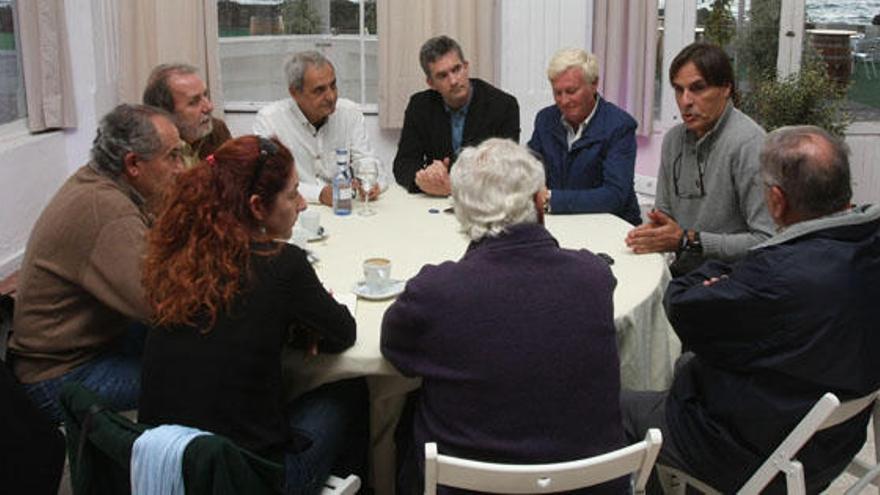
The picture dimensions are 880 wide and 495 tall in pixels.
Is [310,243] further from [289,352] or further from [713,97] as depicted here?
[713,97]

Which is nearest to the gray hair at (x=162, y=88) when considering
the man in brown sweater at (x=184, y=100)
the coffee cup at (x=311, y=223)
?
the man in brown sweater at (x=184, y=100)

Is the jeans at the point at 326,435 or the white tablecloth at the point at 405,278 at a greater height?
the white tablecloth at the point at 405,278

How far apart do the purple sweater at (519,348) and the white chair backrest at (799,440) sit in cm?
33

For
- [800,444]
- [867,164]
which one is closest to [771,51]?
[867,164]

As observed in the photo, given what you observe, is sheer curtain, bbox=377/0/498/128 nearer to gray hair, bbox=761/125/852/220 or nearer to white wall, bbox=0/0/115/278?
white wall, bbox=0/0/115/278

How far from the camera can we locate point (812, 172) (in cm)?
184

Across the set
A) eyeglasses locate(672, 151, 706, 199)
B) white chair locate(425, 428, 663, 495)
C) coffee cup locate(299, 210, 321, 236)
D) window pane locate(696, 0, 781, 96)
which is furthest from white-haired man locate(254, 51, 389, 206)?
window pane locate(696, 0, 781, 96)

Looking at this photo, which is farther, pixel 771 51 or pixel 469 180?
pixel 771 51

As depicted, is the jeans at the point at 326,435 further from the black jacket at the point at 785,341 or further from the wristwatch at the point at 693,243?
the wristwatch at the point at 693,243

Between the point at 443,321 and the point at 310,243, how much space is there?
1139 mm

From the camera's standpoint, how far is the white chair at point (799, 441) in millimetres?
1646

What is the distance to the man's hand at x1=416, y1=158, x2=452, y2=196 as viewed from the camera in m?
3.20

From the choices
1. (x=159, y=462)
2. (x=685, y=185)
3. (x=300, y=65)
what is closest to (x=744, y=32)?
(x=685, y=185)

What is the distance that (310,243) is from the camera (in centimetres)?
265
